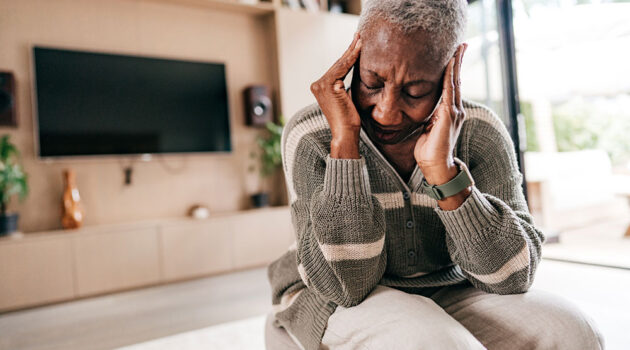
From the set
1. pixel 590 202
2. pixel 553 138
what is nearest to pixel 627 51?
pixel 553 138

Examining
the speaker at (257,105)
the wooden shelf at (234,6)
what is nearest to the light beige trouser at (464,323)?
the speaker at (257,105)

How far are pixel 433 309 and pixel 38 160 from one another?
2.96 metres

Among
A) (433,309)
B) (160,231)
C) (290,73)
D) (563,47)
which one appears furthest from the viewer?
(290,73)

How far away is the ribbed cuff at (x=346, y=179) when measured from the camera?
79cm

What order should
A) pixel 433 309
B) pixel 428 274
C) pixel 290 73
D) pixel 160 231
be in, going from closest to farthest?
1. pixel 433 309
2. pixel 428 274
3. pixel 160 231
4. pixel 290 73

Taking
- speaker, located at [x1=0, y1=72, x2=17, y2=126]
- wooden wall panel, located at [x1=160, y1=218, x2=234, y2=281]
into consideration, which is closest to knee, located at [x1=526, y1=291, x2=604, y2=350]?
wooden wall panel, located at [x1=160, y1=218, x2=234, y2=281]

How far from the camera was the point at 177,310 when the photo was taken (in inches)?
91.8

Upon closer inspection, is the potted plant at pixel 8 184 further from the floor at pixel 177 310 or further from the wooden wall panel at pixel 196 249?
the wooden wall panel at pixel 196 249

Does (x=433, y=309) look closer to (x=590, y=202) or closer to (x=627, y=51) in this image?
(x=627, y=51)

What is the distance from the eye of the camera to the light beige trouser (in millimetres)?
689

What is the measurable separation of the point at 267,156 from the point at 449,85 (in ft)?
9.32

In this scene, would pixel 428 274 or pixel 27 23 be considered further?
pixel 27 23

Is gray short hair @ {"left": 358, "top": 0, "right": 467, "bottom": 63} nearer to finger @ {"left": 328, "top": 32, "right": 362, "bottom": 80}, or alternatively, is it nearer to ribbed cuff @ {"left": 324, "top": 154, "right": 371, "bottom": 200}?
finger @ {"left": 328, "top": 32, "right": 362, "bottom": 80}

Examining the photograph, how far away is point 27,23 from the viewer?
291 cm
